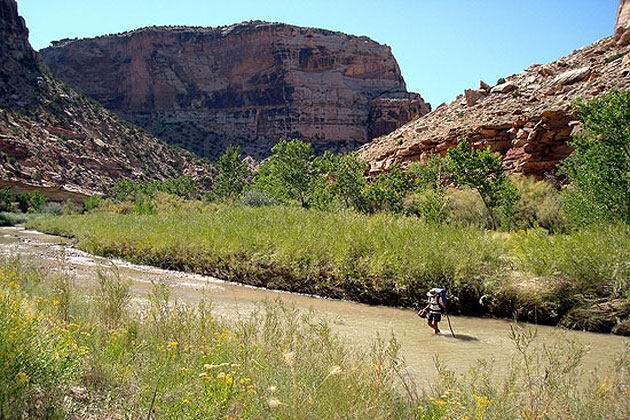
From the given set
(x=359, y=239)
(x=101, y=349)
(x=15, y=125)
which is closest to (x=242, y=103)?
(x=15, y=125)

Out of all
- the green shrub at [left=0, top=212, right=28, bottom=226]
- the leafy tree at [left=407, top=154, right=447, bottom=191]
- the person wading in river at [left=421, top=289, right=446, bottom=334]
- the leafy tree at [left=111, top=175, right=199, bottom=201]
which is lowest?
the person wading in river at [left=421, top=289, right=446, bottom=334]

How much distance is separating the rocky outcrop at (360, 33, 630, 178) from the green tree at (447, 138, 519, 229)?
7.55 m

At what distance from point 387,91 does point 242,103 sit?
121ft

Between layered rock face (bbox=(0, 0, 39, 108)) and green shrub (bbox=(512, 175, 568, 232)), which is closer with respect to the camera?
green shrub (bbox=(512, 175, 568, 232))

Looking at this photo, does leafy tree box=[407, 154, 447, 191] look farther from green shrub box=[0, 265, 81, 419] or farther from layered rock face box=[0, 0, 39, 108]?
layered rock face box=[0, 0, 39, 108]

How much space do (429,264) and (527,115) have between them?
29293 millimetres

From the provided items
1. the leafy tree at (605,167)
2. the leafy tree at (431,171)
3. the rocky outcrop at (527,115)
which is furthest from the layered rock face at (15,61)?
the leafy tree at (605,167)

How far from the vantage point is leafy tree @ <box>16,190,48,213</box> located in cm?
5112

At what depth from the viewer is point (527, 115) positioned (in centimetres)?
3506

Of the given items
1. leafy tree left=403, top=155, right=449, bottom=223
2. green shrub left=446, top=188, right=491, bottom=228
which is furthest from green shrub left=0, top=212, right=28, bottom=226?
green shrub left=446, top=188, right=491, bottom=228

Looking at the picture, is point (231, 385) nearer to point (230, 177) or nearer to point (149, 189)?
point (230, 177)

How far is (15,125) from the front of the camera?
179 feet

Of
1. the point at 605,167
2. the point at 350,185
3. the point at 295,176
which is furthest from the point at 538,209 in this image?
the point at 295,176

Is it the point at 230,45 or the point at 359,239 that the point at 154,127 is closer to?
the point at 230,45
